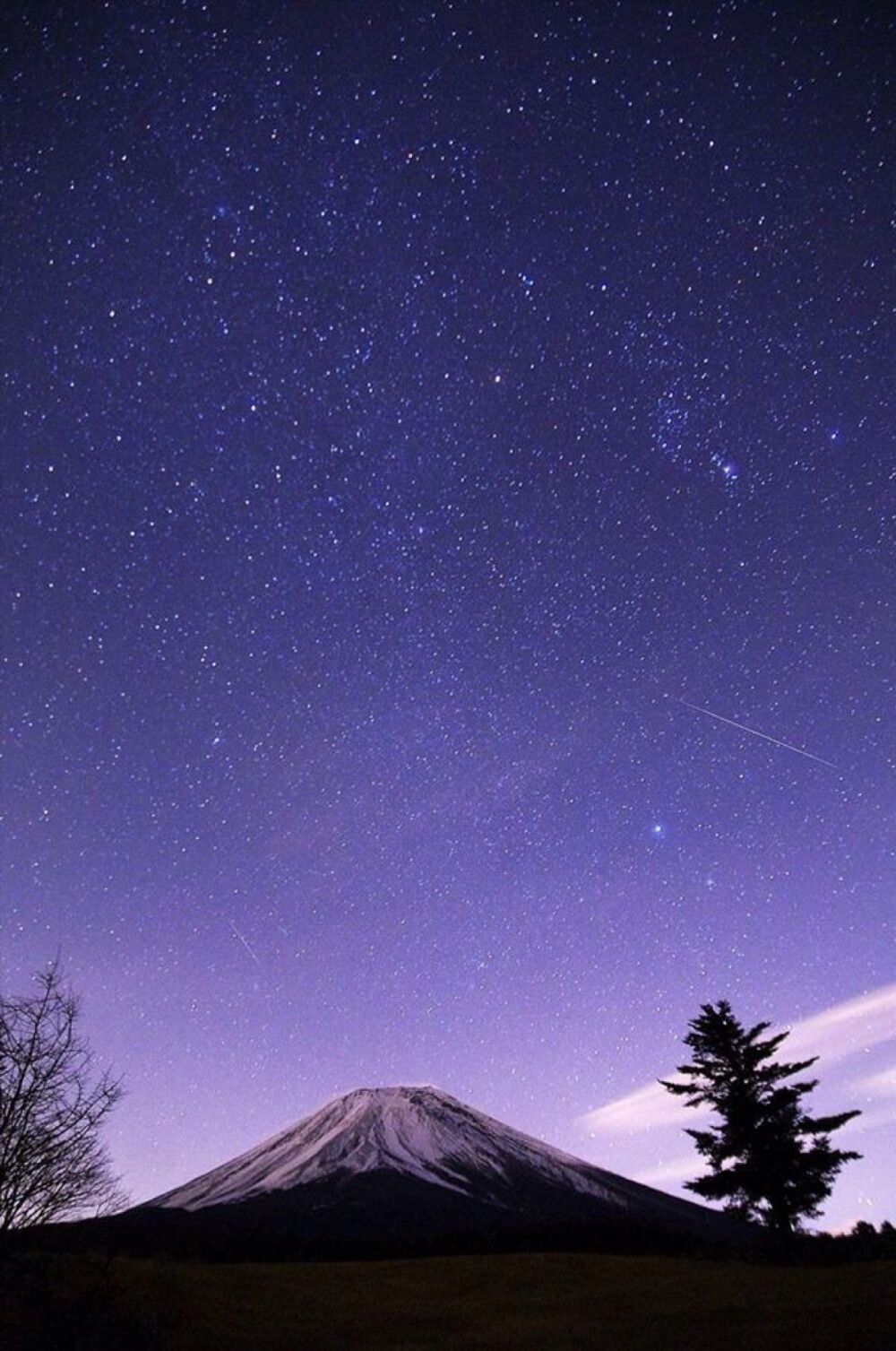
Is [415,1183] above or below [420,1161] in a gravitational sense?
below

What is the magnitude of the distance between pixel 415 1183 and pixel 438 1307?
254 feet

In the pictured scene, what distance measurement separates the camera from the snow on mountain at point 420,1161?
81875 millimetres

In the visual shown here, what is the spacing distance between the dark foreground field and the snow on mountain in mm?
59833

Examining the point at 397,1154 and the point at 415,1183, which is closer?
the point at 415,1183

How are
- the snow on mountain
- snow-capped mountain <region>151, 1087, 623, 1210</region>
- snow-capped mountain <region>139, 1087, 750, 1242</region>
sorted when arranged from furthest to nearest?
snow-capped mountain <region>151, 1087, 623, 1210</region>, the snow on mountain, snow-capped mountain <region>139, 1087, 750, 1242</region>

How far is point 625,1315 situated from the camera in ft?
46.7

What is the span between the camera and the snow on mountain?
81.9 meters

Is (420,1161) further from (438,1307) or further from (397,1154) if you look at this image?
(438,1307)

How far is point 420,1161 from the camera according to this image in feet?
307

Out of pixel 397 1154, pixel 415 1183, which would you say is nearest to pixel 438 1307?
pixel 415 1183

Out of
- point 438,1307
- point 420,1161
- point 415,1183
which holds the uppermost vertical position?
point 438,1307

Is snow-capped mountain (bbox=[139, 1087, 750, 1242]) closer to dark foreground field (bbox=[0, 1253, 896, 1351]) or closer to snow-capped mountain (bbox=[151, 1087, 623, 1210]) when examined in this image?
snow-capped mountain (bbox=[151, 1087, 623, 1210])

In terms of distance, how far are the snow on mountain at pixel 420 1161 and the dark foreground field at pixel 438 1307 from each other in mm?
59833

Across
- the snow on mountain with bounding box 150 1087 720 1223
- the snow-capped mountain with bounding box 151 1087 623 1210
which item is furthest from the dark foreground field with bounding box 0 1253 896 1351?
the snow-capped mountain with bounding box 151 1087 623 1210
